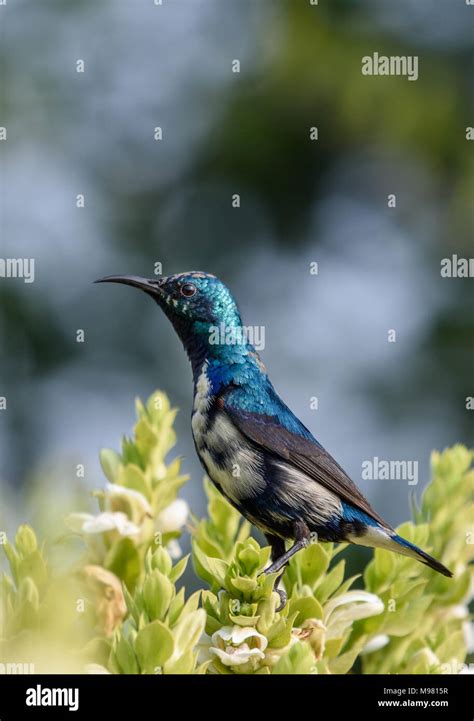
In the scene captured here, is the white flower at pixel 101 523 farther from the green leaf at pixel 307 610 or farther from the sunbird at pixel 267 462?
the sunbird at pixel 267 462

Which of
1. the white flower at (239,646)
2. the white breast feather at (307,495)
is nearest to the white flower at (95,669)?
the white flower at (239,646)

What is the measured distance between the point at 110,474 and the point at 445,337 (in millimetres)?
4745

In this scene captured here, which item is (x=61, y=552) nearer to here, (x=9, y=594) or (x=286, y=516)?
(x=9, y=594)

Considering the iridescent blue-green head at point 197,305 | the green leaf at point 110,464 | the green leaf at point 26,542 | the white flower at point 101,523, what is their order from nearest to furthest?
the green leaf at point 26,542 → the white flower at point 101,523 → the green leaf at point 110,464 → the iridescent blue-green head at point 197,305

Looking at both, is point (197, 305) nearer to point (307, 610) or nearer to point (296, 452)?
point (296, 452)

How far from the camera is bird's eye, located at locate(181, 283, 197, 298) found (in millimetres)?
3135

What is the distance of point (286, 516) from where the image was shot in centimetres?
289

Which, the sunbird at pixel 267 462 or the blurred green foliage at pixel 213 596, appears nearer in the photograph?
the blurred green foliage at pixel 213 596

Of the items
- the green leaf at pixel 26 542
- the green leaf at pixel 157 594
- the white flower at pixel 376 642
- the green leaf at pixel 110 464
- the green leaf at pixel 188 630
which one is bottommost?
the white flower at pixel 376 642

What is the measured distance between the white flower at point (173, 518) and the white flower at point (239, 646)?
43 centimetres

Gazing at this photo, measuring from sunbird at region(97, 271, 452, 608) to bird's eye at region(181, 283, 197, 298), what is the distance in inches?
6.4

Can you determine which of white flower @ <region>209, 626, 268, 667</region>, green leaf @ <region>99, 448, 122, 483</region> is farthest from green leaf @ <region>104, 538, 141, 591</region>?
white flower @ <region>209, 626, 268, 667</region>

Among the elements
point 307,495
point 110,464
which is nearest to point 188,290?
point 307,495

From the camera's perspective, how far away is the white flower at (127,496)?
221 cm
